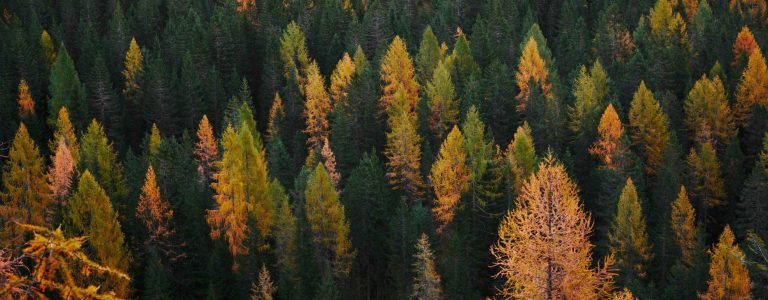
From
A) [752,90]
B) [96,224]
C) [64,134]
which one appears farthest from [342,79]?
[752,90]

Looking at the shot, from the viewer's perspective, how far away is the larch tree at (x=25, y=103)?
77438 mm

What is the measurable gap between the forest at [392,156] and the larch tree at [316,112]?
0.99 feet

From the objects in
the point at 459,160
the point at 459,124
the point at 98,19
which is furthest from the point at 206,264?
the point at 98,19

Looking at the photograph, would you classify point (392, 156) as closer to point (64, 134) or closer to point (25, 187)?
point (25, 187)

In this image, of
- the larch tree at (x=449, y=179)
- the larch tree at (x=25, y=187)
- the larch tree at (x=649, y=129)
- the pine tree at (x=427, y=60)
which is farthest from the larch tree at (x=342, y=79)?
the larch tree at (x=25, y=187)

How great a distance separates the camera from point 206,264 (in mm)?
50719

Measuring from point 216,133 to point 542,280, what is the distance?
61.3 metres

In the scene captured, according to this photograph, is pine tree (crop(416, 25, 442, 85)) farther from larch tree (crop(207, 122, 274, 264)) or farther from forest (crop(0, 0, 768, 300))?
larch tree (crop(207, 122, 274, 264))

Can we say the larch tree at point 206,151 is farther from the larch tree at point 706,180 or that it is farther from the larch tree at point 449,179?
the larch tree at point 706,180

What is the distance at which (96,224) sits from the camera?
45.5 meters

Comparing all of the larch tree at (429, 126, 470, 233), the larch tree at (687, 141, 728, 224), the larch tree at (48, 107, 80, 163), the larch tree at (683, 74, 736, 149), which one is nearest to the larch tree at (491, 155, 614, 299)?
the larch tree at (429, 126, 470, 233)

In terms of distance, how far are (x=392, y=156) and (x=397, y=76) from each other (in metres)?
11.6

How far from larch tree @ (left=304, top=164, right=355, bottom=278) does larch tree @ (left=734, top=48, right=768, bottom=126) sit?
40.8 m

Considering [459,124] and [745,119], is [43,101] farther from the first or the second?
[745,119]
